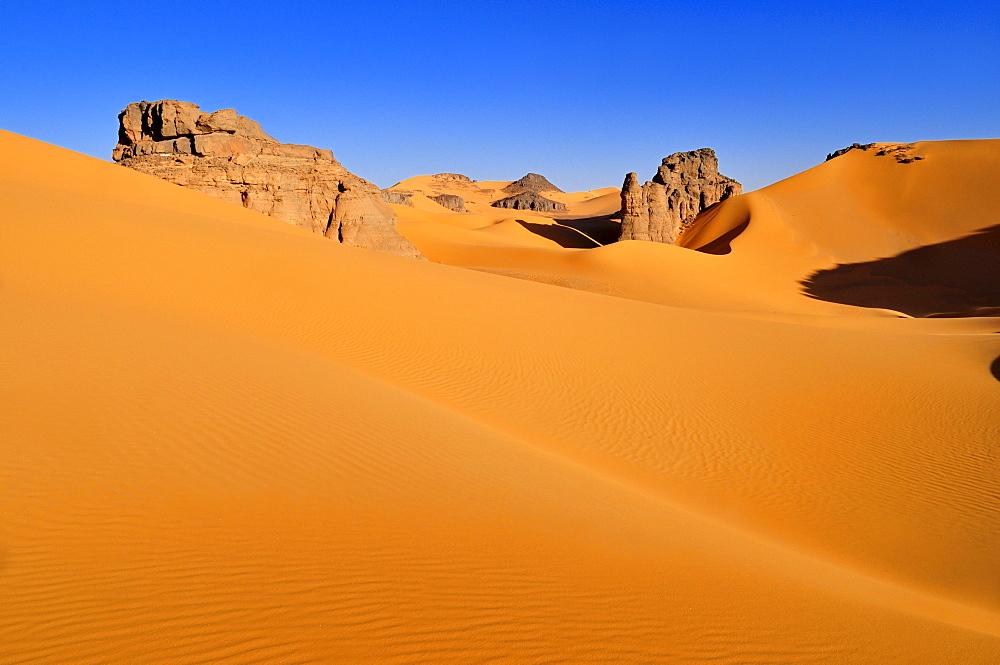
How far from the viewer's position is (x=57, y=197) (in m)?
15.0

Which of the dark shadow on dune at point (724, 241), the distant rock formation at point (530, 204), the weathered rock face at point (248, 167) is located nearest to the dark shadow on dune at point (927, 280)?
the dark shadow on dune at point (724, 241)

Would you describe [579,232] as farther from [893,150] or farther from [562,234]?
[893,150]

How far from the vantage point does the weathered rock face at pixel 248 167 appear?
25547 mm

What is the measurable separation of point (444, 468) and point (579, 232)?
165ft

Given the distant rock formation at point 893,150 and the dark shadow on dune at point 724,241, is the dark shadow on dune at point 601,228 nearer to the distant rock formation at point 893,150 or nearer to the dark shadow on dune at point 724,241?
the dark shadow on dune at point 724,241

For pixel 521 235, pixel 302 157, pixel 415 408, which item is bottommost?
pixel 415 408

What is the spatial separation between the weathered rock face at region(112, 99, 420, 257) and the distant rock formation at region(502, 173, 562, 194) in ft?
291

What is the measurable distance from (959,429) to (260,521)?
10202 mm

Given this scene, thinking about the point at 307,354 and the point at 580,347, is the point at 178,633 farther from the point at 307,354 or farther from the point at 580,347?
the point at 580,347

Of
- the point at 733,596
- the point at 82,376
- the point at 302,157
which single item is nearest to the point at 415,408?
the point at 82,376

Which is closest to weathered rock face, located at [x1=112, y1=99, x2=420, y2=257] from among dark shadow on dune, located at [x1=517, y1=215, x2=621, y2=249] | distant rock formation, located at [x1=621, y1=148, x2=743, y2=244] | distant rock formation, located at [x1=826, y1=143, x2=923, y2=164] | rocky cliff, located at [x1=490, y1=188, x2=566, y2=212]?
dark shadow on dune, located at [x1=517, y1=215, x2=621, y2=249]

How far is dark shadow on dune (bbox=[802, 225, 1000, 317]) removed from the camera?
33150mm

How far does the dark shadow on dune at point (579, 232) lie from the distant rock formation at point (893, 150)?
23.0m

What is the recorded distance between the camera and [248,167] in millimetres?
25906
